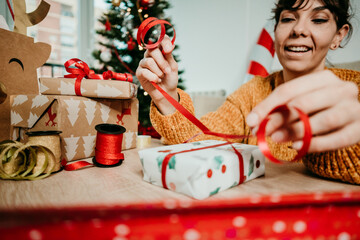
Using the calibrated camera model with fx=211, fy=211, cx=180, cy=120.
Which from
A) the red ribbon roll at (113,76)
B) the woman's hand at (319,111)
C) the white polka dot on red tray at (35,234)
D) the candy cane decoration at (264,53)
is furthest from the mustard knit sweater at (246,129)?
the candy cane decoration at (264,53)

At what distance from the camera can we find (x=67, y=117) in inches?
23.3

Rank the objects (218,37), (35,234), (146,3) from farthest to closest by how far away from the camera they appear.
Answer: (218,37) < (146,3) < (35,234)

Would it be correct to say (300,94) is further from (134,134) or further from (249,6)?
(249,6)

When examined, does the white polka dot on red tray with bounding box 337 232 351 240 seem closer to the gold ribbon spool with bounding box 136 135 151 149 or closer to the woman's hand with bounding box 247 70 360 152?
the woman's hand with bounding box 247 70 360 152

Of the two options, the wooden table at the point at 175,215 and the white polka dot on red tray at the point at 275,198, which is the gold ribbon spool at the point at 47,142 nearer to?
the wooden table at the point at 175,215

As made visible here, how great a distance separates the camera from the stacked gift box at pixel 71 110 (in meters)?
0.58

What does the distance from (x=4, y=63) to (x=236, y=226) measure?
0.88 meters

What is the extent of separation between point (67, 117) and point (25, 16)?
0.54 m

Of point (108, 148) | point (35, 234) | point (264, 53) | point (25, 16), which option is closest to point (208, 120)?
point (108, 148)

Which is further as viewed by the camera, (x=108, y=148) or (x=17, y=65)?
(x=17, y=65)

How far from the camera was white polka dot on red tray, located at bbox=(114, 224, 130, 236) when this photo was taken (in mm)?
261

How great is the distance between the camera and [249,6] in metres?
2.30

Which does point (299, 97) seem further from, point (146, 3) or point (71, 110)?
point (146, 3)

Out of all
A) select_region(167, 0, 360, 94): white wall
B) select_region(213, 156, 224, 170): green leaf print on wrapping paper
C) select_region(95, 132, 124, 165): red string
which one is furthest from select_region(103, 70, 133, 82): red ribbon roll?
select_region(167, 0, 360, 94): white wall
